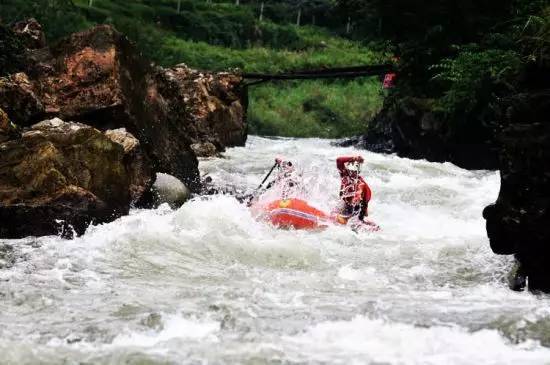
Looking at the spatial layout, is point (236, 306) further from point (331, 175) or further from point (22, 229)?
point (331, 175)

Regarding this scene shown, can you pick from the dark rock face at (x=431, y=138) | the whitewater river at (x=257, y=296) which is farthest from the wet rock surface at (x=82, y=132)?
the dark rock face at (x=431, y=138)

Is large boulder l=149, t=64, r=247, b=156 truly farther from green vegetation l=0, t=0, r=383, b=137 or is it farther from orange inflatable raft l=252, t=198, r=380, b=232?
orange inflatable raft l=252, t=198, r=380, b=232

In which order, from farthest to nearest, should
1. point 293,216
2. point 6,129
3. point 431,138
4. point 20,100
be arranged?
point 431,138
point 20,100
point 293,216
point 6,129

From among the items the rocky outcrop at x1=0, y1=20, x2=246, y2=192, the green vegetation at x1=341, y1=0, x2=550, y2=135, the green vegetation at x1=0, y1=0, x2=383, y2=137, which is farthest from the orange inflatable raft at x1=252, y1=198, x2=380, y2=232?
the green vegetation at x1=0, y1=0, x2=383, y2=137

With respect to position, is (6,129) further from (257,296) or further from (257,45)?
(257,45)

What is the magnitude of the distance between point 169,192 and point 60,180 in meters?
2.43

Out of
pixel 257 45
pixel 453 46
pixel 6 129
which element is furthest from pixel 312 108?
pixel 6 129

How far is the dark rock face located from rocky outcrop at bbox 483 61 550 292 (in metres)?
8.75

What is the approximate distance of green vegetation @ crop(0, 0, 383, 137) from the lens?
28.8 m

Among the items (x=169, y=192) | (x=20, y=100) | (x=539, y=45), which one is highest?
(x=539, y=45)

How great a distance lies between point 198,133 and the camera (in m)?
18.1

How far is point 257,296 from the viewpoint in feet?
18.8

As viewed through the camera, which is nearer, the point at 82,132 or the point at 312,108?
the point at 82,132

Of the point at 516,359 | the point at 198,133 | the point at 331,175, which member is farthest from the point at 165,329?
the point at 198,133
